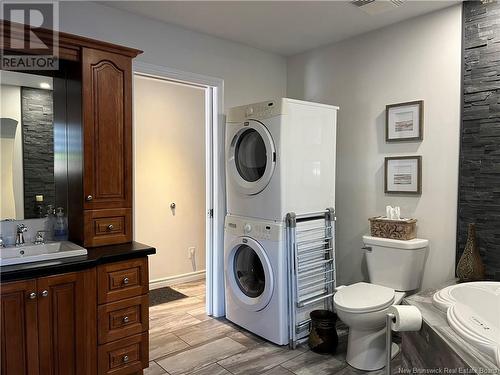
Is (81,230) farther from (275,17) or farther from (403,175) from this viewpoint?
(403,175)

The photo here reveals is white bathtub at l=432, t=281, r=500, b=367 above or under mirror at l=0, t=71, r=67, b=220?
under

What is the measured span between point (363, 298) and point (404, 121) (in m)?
1.41

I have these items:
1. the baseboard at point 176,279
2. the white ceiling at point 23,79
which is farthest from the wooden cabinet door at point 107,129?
the baseboard at point 176,279

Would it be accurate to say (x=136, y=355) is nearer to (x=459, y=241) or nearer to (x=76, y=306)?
(x=76, y=306)

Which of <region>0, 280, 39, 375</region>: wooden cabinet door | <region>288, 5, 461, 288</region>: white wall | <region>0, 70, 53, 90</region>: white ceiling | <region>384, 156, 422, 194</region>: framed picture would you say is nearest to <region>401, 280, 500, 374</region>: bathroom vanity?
<region>288, 5, 461, 288</region>: white wall

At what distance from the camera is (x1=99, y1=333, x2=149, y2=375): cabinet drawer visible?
83.4 inches

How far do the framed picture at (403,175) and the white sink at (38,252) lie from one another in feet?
7.56

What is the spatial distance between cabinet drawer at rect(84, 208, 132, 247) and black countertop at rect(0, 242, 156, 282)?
5 centimetres

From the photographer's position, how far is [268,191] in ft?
8.99

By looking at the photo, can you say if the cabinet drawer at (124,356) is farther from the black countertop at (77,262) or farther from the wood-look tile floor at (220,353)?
the black countertop at (77,262)

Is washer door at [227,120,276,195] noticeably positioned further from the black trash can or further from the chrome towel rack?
the black trash can

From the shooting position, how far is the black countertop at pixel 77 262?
1.79 metres

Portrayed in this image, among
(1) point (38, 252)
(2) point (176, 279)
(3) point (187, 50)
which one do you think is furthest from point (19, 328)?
(2) point (176, 279)

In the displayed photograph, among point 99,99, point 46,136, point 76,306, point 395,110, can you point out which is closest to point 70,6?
point 99,99
